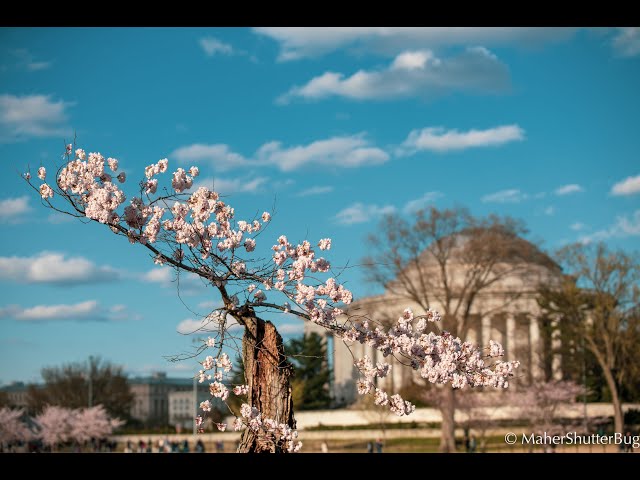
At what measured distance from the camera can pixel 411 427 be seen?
56281 millimetres

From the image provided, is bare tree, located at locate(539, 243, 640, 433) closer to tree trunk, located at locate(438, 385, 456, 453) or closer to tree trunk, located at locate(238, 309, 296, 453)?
tree trunk, located at locate(438, 385, 456, 453)

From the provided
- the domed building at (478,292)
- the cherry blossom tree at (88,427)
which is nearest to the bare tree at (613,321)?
the domed building at (478,292)

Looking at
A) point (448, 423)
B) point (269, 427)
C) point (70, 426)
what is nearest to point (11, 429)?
point (70, 426)

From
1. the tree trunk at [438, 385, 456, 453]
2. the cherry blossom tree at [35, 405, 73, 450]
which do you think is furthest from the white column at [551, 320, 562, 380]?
the cherry blossom tree at [35, 405, 73, 450]

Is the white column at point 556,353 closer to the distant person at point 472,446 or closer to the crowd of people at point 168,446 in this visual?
the distant person at point 472,446

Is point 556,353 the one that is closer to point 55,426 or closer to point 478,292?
point 478,292

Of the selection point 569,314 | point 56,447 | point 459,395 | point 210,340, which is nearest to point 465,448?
point 459,395

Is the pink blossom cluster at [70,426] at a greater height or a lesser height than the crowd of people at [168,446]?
greater

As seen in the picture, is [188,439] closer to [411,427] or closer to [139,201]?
[411,427]

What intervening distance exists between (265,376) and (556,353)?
4765cm

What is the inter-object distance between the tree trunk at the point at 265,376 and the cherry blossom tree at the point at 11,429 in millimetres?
53279

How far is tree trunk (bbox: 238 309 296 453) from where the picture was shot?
10.3 m

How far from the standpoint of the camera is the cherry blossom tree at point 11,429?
61.9 metres
